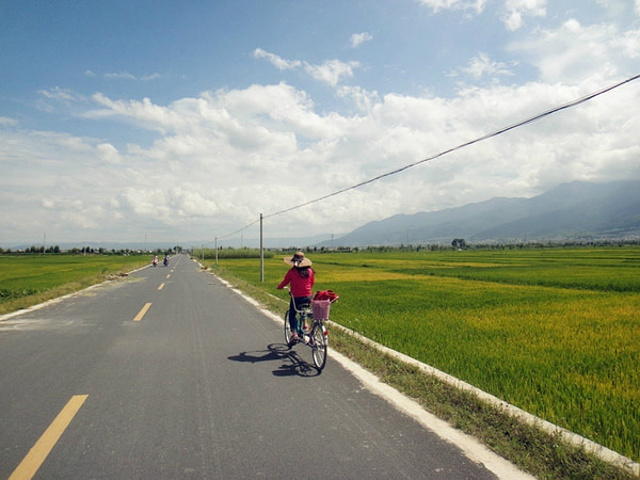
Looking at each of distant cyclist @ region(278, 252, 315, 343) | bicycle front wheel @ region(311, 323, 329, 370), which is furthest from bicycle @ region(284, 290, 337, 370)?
distant cyclist @ region(278, 252, 315, 343)

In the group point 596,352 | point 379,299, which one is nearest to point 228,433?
point 596,352

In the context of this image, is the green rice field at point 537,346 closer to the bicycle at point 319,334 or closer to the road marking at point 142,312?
the bicycle at point 319,334

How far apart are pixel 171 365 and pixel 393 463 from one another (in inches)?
167

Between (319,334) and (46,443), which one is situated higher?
(319,334)

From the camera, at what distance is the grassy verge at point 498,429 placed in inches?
123

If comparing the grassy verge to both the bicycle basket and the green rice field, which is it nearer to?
the green rice field

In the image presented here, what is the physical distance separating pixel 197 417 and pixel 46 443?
1.37 m

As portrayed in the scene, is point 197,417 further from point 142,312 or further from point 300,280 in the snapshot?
point 142,312

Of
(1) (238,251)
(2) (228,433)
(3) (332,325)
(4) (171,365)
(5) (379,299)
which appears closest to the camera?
(2) (228,433)

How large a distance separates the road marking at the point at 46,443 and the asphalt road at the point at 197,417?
1 centimetres

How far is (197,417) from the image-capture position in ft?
13.8

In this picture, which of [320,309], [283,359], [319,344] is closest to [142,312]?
[283,359]

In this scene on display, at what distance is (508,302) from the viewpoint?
1419 cm

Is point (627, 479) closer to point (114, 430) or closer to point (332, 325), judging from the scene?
point (114, 430)
